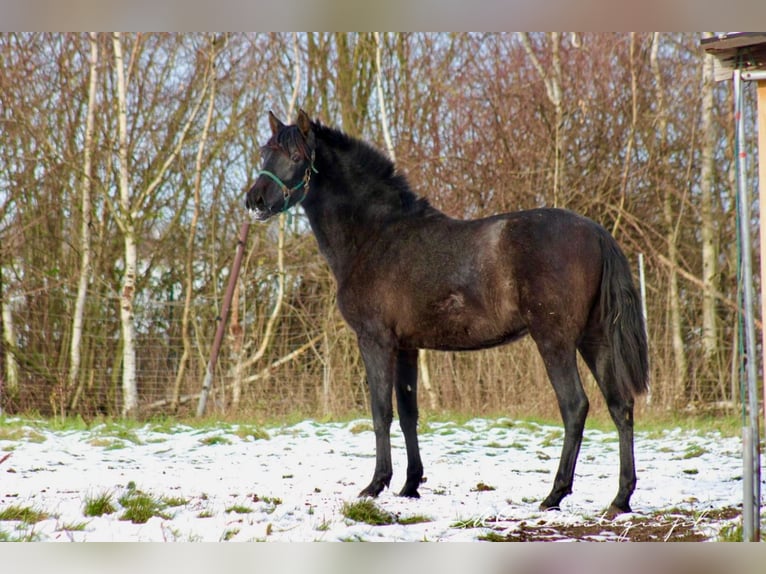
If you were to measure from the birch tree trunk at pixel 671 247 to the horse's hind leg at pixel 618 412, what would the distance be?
17.2 feet

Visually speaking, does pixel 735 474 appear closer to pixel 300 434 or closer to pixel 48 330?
pixel 300 434

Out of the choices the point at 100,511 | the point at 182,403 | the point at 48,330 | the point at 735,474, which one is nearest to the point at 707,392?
the point at 735,474

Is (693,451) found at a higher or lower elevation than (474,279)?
lower

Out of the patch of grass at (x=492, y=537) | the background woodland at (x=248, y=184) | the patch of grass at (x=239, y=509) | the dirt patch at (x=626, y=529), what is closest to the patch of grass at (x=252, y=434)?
the background woodland at (x=248, y=184)

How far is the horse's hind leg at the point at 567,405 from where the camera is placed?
14.8ft

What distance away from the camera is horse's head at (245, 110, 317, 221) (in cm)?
527

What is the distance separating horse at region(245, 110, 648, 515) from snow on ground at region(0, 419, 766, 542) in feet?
1.29

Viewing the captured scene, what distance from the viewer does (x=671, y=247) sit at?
34.2 ft

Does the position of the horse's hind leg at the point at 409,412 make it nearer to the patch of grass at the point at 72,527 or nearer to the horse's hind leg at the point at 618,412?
the horse's hind leg at the point at 618,412

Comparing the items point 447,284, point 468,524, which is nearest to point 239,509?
point 468,524

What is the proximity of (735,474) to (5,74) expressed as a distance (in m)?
10.5

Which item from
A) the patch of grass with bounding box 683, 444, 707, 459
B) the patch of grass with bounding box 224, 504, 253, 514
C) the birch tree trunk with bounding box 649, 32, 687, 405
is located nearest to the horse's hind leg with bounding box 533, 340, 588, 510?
the patch of grass with bounding box 224, 504, 253, 514

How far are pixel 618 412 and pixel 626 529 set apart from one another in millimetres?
869

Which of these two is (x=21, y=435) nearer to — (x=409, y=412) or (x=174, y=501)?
(x=174, y=501)
